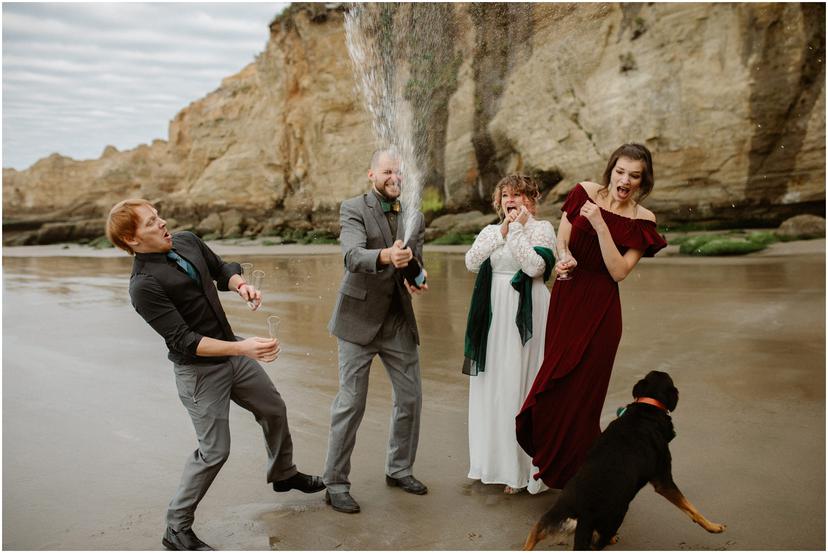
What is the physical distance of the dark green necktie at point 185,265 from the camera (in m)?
3.39

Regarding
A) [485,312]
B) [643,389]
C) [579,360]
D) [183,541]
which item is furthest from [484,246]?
[183,541]

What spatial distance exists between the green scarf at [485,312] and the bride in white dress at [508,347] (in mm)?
30

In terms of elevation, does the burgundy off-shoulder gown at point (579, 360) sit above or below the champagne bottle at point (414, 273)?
below

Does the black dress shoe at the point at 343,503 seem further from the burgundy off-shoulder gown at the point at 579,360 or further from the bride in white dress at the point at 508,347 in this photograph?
the burgundy off-shoulder gown at the point at 579,360

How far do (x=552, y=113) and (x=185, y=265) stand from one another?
20962 millimetres

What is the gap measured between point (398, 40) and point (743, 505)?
88.2ft

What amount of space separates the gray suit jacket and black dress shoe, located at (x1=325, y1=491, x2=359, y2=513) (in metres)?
0.81

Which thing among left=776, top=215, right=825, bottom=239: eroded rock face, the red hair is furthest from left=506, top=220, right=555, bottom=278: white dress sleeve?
left=776, top=215, right=825, bottom=239: eroded rock face

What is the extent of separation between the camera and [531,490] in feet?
13.1

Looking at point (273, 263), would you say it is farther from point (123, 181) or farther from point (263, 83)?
point (123, 181)

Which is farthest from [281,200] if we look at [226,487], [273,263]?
[226,487]

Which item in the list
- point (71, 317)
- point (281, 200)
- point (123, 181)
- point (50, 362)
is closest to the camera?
point (50, 362)

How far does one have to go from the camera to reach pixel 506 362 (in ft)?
13.5

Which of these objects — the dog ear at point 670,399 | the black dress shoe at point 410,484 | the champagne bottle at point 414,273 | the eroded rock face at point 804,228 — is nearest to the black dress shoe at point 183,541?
the black dress shoe at point 410,484
